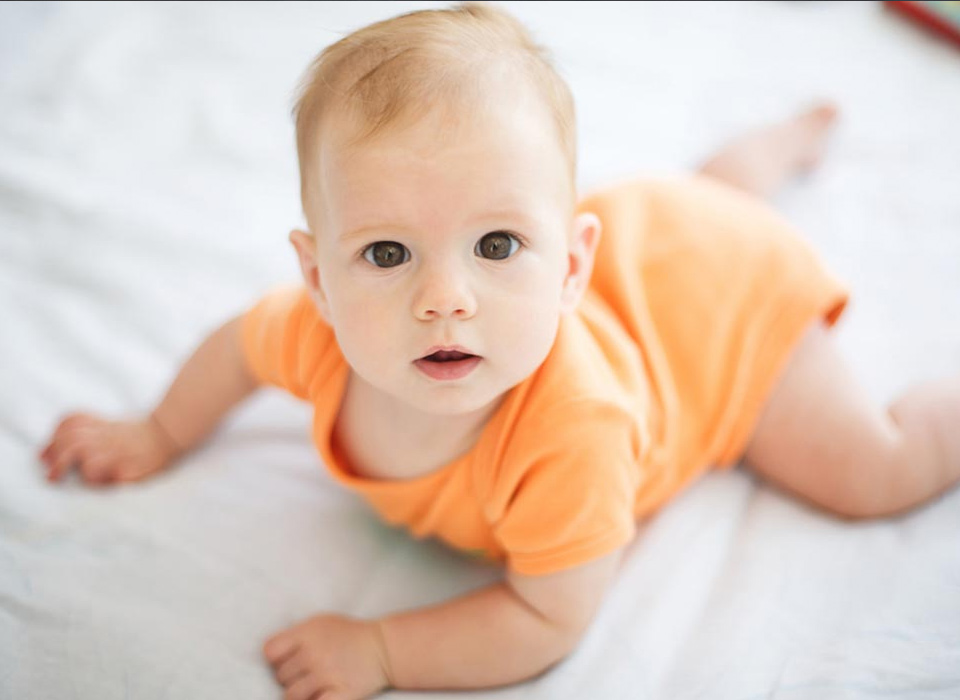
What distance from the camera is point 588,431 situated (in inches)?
30.0

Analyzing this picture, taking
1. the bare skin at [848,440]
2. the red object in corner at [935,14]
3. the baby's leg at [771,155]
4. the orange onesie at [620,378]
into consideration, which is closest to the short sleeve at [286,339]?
the orange onesie at [620,378]

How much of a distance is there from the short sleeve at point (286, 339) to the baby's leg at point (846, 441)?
0.48m

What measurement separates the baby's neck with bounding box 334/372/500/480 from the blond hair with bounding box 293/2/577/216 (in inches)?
8.2

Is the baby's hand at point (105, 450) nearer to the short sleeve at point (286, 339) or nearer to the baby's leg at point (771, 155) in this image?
the short sleeve at point (286, 339)

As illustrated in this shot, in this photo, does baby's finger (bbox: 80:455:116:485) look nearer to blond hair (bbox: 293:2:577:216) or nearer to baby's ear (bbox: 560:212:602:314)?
blond hair (bbox: 293:2:577:216)

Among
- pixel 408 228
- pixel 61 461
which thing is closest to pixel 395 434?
pixel 408 228

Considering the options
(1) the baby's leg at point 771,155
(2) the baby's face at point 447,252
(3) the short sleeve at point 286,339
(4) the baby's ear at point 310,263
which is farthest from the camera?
(1) the baby's leg at point 771,155

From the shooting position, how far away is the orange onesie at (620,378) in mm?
766

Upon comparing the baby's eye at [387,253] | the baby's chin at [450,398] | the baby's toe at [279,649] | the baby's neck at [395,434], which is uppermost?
the baby's eye at [387,253]

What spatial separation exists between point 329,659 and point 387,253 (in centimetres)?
36

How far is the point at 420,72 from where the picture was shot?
64 cm

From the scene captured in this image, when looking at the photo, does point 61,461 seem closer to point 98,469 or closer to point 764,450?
point 98,469

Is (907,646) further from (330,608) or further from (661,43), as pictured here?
(661,43)

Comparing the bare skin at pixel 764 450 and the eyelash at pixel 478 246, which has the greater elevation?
the eyelash at pixel 478 246
